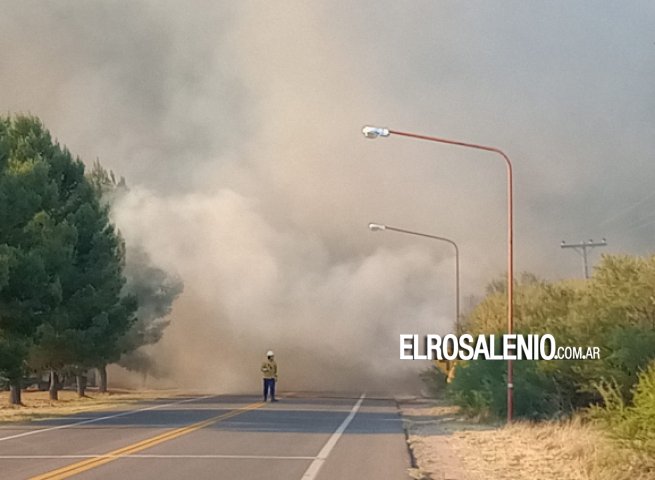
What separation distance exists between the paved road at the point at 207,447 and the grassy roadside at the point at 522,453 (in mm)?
683

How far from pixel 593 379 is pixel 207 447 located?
10.0 m

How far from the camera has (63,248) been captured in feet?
123

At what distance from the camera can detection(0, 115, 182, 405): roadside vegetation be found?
113ft

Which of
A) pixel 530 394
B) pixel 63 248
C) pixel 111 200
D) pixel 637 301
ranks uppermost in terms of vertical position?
pixel 111 200

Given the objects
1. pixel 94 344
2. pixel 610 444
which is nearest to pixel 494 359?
pixel 610 444

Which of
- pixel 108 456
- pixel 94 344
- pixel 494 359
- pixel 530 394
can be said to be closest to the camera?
pixel 108 456

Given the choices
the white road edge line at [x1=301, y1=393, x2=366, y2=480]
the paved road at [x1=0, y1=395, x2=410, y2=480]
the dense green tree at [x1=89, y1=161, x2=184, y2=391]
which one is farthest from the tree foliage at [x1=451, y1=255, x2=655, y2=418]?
the dense green tree at [x1=89, y1=161, x2=184, y2=391]

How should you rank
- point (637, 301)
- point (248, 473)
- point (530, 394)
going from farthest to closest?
point (530, 394) < point (637, 301) < point (248, 473)

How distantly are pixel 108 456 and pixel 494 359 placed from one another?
15868 millimetres

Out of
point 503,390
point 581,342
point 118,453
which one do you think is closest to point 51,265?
point 503,390

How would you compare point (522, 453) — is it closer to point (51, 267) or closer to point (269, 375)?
point (269, 375)

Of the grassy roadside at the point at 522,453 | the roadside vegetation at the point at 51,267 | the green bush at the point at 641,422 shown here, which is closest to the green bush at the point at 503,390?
the grassy roadside at the point at 522,453

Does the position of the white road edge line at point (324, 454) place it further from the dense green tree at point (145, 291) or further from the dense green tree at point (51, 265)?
the dense green tree at point (145, 291)

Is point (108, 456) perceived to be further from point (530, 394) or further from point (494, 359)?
point (494, 359)
